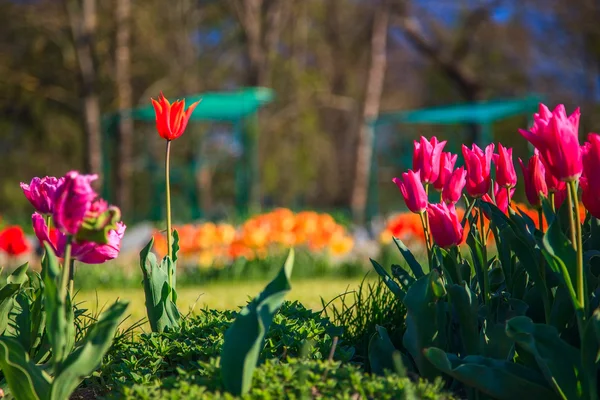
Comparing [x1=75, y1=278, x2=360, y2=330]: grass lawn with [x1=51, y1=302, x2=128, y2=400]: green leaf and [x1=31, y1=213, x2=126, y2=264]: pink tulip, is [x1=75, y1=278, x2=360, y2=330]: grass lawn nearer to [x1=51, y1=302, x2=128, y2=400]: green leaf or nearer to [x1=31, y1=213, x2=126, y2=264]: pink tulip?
[x1=31, y1=213, x2=126, y2=264]: pink tulip

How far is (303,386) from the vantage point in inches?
59.9

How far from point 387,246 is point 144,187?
13.9 metres

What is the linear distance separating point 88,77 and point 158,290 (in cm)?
1084

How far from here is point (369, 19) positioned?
50.7 feet

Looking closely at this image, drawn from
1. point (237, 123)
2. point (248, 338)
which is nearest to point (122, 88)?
point (237, 123)

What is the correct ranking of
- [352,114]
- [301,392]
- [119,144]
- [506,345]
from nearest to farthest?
[301,392]
[506,345]
[119,144]
[352,114]

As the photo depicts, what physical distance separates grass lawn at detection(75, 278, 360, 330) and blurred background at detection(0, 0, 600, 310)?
373 centimetres

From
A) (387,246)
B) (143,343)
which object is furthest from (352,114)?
(143,343)

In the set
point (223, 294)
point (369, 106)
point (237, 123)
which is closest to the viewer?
point (223, 294)

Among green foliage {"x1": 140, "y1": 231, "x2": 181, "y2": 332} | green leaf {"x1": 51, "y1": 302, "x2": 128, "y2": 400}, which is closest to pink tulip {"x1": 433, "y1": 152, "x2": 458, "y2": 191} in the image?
green foliage {"x1": 140, "y1": 231, "x2": 181, "y2": 332}

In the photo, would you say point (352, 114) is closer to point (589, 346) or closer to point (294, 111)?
point (294, 111)

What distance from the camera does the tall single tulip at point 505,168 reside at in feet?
6.46

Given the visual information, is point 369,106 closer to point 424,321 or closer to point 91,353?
point 424,321

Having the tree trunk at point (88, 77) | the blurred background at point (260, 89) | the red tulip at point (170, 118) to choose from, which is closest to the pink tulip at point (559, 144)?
the red tulip at point (170, 118)
